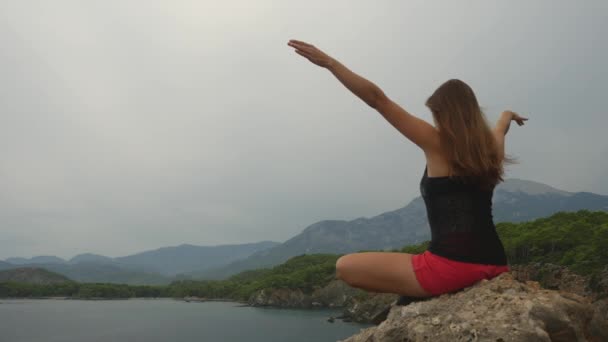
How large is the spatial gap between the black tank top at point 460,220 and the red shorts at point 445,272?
71 millimetres

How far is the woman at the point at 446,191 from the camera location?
3.57m

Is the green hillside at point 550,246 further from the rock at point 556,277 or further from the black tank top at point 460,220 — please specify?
the black tank top at point 460,220

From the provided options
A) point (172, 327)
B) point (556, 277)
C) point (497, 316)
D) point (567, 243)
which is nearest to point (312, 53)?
point (497, 316)

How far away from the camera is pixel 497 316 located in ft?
11.6

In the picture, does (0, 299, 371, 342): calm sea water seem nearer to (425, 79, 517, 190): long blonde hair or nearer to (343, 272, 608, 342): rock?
(343, 272, 608, 342): rock

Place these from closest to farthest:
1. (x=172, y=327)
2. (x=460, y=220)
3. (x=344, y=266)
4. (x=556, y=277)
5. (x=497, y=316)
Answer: (x=497, y=316), (x=460, y=220), (x=344, y=266), (x=556, y=277), (x=172, y=327)

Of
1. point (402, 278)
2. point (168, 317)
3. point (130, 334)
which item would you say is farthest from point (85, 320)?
point (402, 278)

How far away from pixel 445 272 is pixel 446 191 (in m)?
0.73

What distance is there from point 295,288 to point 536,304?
11981 cm

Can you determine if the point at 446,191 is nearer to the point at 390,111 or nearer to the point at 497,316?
the point at 390,111

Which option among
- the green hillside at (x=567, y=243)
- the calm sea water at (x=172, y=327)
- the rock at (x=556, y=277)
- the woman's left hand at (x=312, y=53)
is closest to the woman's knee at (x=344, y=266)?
the woman's left hand at (x=312, y=53)

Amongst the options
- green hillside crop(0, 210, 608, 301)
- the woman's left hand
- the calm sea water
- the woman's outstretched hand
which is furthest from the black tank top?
the calm sea water

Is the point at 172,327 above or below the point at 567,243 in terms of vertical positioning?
below

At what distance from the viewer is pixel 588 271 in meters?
47.8
